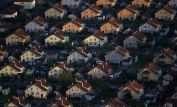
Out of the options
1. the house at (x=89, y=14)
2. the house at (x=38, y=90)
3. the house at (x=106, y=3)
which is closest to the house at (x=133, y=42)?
the house at (x=89, y=14)

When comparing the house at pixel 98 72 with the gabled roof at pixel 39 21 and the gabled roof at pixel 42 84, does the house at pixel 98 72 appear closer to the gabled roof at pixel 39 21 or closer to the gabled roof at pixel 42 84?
the gabled roof at pixel 42 84

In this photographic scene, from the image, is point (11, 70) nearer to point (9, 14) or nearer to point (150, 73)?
point (150, 73)

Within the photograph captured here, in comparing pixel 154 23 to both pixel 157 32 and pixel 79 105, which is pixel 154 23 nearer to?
pixel 157 32

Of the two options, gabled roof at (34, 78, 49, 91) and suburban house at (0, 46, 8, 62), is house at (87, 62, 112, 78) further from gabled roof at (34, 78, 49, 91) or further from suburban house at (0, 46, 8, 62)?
suburban house at (0, 46, 8, 62)

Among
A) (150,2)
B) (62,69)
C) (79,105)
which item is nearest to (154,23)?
(150,2)

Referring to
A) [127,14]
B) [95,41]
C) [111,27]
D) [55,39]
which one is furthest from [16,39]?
[127,14]

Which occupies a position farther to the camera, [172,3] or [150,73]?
[172,3]
